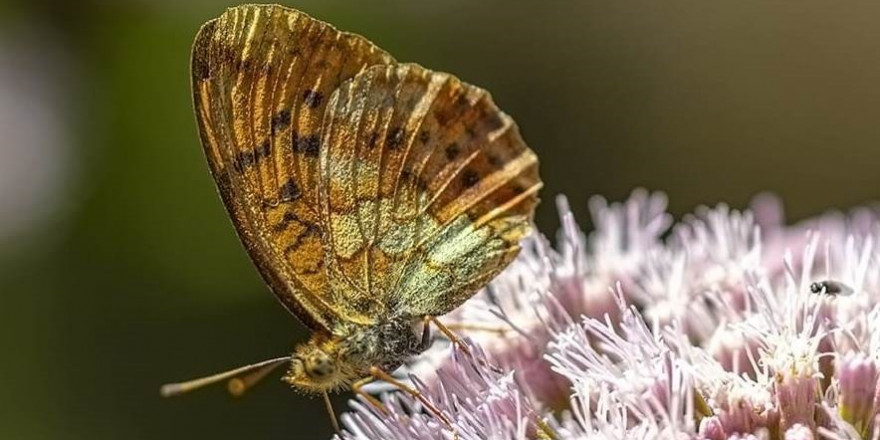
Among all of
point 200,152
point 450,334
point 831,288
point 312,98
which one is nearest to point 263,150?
point 312,98

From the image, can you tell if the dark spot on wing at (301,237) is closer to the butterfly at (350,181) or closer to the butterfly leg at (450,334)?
the butterfly at (350,181)

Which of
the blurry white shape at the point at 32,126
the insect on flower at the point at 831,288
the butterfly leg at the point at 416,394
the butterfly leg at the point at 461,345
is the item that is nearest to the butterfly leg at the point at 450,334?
the butterfly leg at the point at 461,345

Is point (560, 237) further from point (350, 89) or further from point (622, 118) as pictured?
point (622, 118)

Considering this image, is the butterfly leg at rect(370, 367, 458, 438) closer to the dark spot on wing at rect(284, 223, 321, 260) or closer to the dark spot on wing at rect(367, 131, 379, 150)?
the dark spot on wing at rect(284, 223, 321, 260)

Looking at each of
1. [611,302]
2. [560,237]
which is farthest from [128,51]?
[611,302]

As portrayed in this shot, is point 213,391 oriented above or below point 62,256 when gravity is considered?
below

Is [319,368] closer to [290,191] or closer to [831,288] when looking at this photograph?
[290,191]
